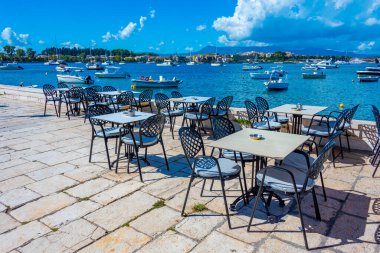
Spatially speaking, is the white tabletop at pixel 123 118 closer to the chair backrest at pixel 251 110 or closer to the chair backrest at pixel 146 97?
the chair backrest at pixel 251 110

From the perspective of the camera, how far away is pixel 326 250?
2.27 meters

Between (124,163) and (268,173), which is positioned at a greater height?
(268,173)

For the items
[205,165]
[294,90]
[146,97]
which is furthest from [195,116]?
[294,90]

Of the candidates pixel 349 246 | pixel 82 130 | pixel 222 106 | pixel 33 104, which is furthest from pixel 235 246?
pixel 33 104

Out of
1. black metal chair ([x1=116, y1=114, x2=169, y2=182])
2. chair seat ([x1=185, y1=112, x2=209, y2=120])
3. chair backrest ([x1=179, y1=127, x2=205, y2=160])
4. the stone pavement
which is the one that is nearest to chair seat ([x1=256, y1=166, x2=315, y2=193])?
the stone pavement

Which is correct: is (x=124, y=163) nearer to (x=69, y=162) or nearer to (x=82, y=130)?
(x=69, y=162)

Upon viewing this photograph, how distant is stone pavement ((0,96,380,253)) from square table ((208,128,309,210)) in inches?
18.2

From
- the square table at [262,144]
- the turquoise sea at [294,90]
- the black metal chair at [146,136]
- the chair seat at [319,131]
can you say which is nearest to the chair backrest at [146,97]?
the black metal chair at [146,136]

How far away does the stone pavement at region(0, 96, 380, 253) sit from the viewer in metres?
2.37

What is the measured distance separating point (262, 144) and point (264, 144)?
2 cm

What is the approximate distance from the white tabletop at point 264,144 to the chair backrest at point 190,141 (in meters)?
0.31

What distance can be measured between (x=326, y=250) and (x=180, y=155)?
2.69 m

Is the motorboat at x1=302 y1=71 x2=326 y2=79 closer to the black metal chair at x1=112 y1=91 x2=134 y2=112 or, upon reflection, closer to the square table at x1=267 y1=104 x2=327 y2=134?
the black metal chair at x1=112 y1=91 x2=134 y2=112

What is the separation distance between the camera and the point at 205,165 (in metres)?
2.84
